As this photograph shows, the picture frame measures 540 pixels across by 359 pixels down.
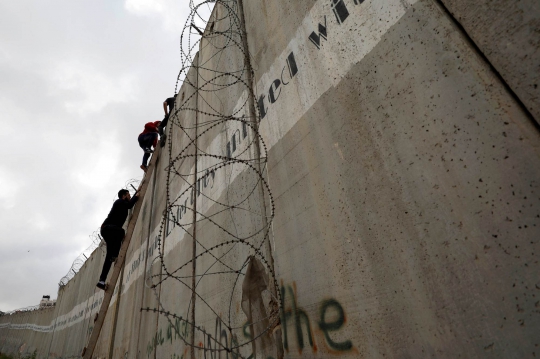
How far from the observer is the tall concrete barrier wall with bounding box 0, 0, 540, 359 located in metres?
1.48

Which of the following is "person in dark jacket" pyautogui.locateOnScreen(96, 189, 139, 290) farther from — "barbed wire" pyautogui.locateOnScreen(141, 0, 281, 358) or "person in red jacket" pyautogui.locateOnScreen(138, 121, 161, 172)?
"barbed wire" pyautogui.locateOnScreen(141, 0, 281, 358)

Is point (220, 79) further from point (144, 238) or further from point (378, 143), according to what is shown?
point (144, 238)

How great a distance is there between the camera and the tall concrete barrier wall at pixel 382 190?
1.48 m

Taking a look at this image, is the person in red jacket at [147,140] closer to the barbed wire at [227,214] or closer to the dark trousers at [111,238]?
the dark trousers at [111,238]

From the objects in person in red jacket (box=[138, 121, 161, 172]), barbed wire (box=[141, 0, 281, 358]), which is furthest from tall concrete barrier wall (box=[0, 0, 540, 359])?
person in red jacket (box=[138, 121, 161, 172])

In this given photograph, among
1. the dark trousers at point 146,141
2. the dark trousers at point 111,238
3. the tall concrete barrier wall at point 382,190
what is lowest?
the tall concrete barrier wall at point 382,190

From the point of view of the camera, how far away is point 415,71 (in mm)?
1940

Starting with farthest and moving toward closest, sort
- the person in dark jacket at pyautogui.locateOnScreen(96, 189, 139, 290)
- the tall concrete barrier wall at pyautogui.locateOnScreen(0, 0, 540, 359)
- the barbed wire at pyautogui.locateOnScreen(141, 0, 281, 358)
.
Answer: the person in dark jacket at pyautogui.locateOnScreen(96, 189, 139, 290), the barbed wire at pyautogui.locateOnScreen(141, 0, 281, 358), the tall concrete barrier wall at pyautogui.locateOnScreen(0, 0, 540, 359)

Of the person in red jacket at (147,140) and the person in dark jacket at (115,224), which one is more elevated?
the person in red jacket at (147,140)

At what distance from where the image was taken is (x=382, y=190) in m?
2.03

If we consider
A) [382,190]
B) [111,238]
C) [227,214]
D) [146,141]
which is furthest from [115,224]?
[382,190]

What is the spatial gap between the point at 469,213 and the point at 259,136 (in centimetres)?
219

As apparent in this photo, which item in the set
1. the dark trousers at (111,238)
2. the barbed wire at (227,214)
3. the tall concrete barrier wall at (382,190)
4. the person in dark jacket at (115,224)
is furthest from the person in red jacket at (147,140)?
the tall concrete barrier wall at (382,190)

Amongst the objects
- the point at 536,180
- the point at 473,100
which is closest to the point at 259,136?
the point at 473,100
